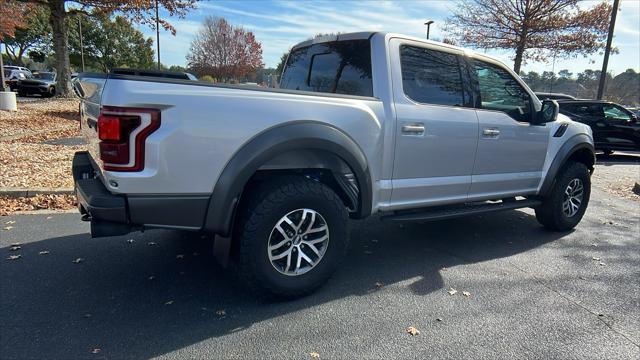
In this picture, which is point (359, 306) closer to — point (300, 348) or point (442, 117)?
point (300, 348)

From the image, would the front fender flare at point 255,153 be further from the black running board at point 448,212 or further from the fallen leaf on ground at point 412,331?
the fallen leaf on ground at point 412,331

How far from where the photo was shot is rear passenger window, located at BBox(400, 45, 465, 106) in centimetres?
368

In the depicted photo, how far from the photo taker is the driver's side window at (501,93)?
4258mm

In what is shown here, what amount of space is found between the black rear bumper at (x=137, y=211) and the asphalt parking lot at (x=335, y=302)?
67 cm

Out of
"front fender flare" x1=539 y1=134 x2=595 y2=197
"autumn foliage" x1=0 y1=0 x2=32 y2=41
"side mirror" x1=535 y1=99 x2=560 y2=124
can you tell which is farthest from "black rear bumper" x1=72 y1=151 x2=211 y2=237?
"autumn foliage" x1=0 y1=0 x2=32 y2=41

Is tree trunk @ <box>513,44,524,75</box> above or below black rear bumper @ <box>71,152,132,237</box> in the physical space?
above

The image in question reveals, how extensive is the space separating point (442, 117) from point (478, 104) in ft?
2.06

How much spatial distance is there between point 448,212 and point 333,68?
1.69 meters

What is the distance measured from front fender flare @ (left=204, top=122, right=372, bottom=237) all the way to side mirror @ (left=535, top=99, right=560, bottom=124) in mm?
2557

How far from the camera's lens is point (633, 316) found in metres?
3.24

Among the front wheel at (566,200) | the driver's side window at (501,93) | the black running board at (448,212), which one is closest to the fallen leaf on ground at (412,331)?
the black running board at (448,212)

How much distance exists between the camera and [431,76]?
3.87 m

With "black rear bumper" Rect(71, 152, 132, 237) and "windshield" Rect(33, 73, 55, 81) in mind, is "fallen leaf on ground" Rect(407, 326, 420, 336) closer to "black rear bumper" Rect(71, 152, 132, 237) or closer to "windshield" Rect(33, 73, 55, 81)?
"black rear bumper" Rect(71, 152, 132, 237)

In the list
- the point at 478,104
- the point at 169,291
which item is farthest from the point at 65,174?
the point at 478,104
